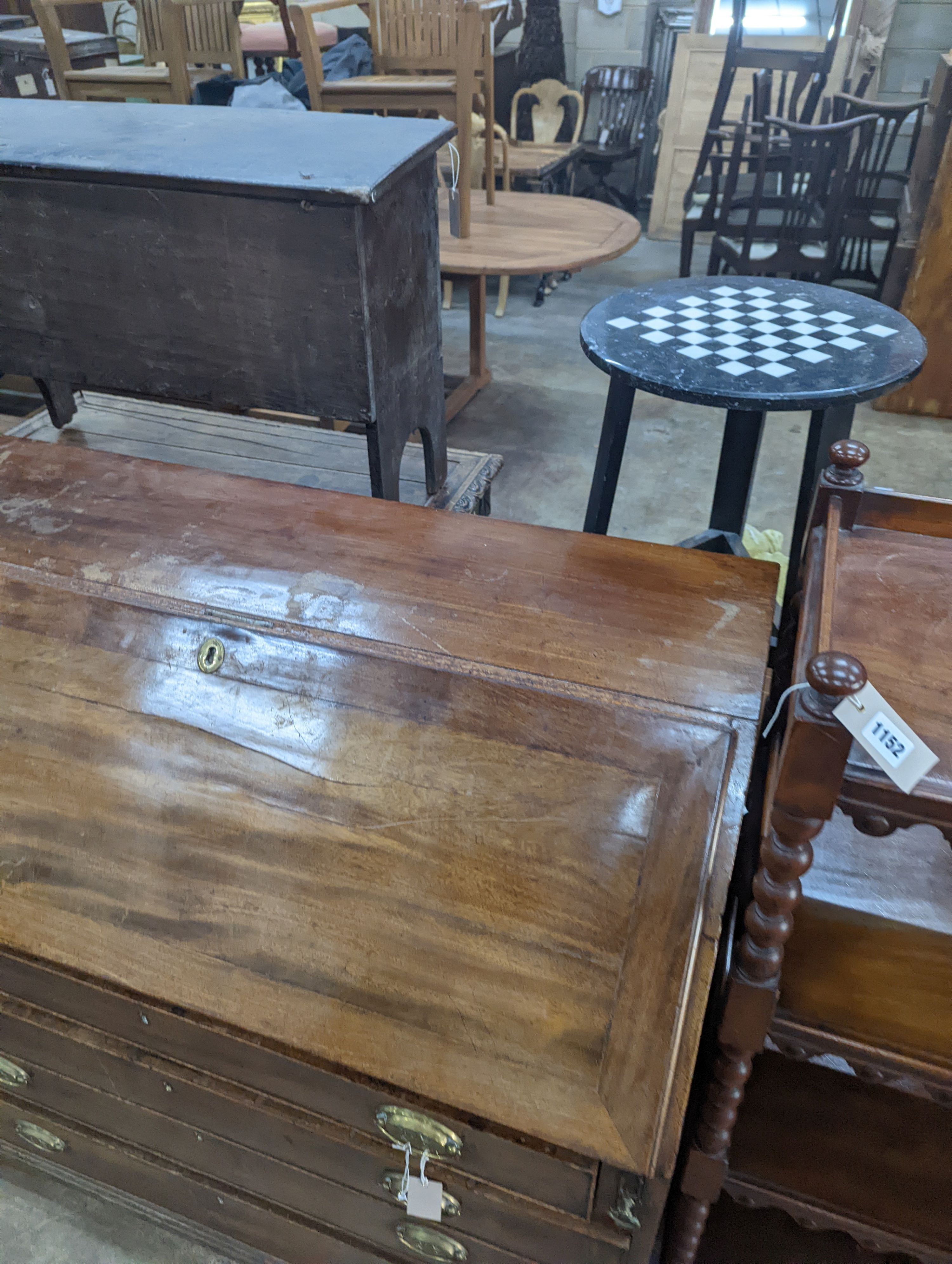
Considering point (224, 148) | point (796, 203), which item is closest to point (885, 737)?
point (224, 148)

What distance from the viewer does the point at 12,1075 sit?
1.22m

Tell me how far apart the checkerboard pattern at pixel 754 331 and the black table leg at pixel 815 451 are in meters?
0.13

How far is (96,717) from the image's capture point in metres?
1.05

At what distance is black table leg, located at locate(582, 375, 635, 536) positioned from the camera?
1.97 m

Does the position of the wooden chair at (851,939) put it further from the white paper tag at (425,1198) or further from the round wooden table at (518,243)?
the round wooden table at (518,243)

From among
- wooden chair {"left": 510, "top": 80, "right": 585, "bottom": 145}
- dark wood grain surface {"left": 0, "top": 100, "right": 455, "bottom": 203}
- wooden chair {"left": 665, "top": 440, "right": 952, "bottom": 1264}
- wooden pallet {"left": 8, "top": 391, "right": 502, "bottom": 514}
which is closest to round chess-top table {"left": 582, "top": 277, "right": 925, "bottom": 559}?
wooden pallet {"left": 8, "top": 391, "right": 502, "bottom": 514}

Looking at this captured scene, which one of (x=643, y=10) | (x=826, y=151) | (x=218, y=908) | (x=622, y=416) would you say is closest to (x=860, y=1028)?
(x=218, y=908)

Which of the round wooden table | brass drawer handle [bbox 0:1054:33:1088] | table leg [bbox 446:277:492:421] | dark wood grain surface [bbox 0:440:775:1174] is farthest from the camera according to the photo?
table leg [bbox 446:277:492:421]

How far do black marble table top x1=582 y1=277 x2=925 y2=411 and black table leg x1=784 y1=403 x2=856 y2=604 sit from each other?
0.40ft

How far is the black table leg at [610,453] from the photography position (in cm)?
197

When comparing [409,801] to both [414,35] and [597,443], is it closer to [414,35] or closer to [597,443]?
[597,443]

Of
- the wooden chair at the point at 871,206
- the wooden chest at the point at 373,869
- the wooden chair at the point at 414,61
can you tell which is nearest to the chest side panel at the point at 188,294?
the wooden chest at the point at 373,869

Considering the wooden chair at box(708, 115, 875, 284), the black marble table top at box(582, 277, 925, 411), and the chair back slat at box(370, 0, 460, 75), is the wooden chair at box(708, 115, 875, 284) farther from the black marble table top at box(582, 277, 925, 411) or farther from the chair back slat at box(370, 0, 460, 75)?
the black marble table top at box(582, 277, 925, 411)

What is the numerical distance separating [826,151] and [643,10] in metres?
2.57
